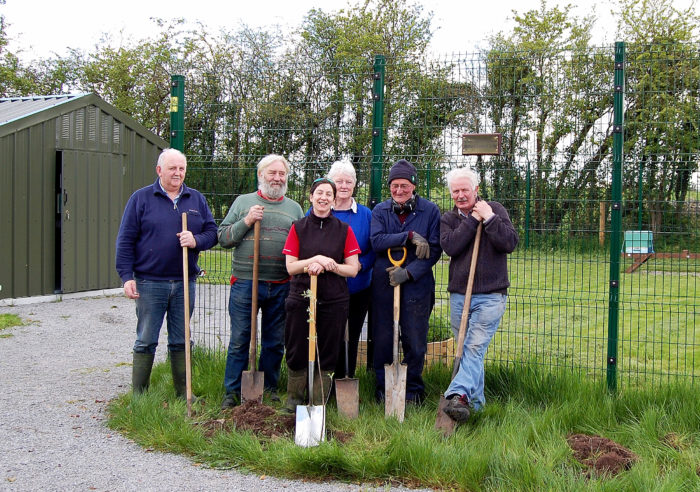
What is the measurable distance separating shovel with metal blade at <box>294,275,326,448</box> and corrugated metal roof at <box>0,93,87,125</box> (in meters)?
7.59

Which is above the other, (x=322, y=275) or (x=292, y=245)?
(x=292, y=245)

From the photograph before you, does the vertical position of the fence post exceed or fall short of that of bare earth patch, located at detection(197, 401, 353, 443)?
it exceeds it

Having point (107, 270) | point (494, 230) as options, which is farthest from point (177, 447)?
point (107, 270)

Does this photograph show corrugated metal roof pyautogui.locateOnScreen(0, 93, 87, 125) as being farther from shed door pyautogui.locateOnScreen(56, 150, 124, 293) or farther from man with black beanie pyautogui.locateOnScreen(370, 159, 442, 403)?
man with black beanie pyautogui.locateOnScreen(370, 159, 442, 403)

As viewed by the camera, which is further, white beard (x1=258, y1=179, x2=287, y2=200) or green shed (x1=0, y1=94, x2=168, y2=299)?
green shed (x1=0, y1=94, x2=168, y2=299)

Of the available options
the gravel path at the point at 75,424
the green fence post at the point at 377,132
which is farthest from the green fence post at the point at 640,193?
the gravel path at the point at 75,424

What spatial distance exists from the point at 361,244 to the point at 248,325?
105cm

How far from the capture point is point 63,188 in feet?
36.6

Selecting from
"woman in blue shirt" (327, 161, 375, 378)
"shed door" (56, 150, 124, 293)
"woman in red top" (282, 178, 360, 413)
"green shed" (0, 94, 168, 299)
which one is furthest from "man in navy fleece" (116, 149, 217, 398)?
"shed door" (56, 150, 124, 293)

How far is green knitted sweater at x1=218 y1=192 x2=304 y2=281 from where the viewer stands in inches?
208

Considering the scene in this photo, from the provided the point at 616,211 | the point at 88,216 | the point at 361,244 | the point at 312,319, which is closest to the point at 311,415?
the point at 312,319

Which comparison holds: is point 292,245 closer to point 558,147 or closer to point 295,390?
point 295,390

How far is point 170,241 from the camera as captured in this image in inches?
209

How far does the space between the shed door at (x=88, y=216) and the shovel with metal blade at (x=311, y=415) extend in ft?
24.8
